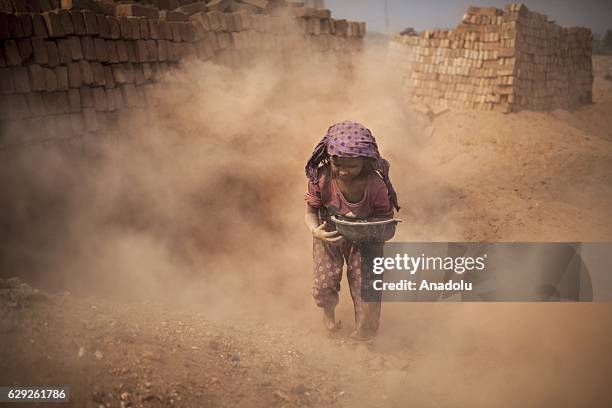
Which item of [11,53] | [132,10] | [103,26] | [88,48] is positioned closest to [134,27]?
[132,10]

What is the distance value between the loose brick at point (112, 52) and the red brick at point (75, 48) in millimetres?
332

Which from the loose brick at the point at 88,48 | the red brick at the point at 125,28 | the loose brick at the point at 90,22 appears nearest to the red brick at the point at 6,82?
the loose brick at the point at 88,48

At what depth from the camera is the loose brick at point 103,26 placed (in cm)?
436

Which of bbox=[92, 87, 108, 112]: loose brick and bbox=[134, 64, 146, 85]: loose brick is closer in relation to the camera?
bbox=[92, 87, 108, 112]: loose brick

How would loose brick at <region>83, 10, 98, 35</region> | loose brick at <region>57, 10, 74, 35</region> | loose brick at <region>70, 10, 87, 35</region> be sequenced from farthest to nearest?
loose brick at <region>83, 10, 98, 35</region>
loose brick at <region>70, 10, 87, 35</region>
loose brick at <region>57, 10, 74, 35</region>

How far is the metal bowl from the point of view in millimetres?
2723

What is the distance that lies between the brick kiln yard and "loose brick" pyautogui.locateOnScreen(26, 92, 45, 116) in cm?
2

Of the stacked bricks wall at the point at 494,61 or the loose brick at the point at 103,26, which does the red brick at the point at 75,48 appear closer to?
the loose brick at the point at 103,26

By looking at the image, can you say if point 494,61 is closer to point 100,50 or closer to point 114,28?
point 114,28

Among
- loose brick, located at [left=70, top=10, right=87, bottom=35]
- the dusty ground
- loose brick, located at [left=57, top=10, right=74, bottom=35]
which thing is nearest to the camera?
the dusty ground

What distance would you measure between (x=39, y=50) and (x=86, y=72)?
50cm

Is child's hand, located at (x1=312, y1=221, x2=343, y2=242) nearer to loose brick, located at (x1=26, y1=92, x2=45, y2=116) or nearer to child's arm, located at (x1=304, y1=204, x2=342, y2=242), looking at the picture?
child's arm, located at (x1=304, y1=204, x2=342, y2=242)

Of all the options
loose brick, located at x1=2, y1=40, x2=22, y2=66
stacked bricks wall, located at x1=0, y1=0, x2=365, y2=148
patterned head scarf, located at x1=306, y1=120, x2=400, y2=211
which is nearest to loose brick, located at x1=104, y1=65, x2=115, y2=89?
stacked bricks wall, located at x1=0, y1=0, x2=365, y2=148

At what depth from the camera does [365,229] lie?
2723mm
